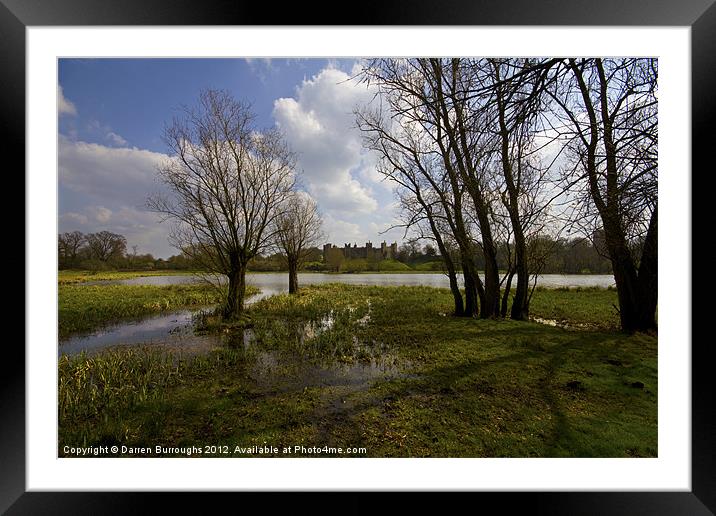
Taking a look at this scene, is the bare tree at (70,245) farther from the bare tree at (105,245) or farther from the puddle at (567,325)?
the puddle at (567,325)

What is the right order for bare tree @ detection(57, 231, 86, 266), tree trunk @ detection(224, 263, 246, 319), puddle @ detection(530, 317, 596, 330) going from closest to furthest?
bare tree @ detection(57, 231, 86, 266) → puddle @ detection(530, 317, 596, 330) → tree trunk @ detection(224, 263, 246, 319)

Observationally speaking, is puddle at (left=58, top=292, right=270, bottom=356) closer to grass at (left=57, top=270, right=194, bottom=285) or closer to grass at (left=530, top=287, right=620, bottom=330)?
grass at (left=57, top=270, right=194, bottom=285)

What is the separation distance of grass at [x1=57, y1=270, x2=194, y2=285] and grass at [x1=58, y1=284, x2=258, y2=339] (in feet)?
0.22

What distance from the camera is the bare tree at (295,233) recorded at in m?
2.35

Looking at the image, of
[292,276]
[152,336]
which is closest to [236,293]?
[292,276]

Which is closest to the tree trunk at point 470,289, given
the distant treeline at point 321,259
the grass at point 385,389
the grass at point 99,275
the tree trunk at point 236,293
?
the distant treeline at point 321,259

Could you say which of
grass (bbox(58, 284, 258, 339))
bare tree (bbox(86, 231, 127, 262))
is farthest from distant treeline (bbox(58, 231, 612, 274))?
grass (bbox(58, 284, 258, 339))

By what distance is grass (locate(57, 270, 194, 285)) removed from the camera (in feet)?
5.22

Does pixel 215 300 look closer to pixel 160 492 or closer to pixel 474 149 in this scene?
pixel 160 492
